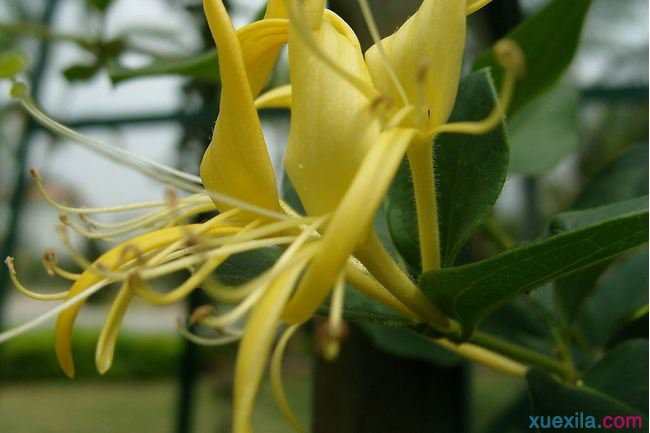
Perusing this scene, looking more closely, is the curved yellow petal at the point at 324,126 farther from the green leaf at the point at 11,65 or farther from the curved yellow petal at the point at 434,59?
the green leaf at the point at 11,65

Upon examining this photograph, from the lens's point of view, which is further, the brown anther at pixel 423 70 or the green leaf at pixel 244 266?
the green leaf at pixel 244 266

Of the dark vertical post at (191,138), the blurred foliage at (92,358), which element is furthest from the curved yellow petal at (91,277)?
the blurred foliage at (92,358)

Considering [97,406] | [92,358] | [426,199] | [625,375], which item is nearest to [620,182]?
[625,375]

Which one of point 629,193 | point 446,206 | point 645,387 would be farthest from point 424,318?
point 629,193

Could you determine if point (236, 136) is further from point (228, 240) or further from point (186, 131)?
point (186, 131)

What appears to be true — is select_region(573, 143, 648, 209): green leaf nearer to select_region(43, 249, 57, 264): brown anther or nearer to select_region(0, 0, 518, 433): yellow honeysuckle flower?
select_region(0, 0, 518, 433): yellow honeysuckle flower

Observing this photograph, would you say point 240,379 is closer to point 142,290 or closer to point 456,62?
point 142,290

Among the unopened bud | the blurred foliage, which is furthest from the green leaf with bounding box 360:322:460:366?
the blurred foliage
